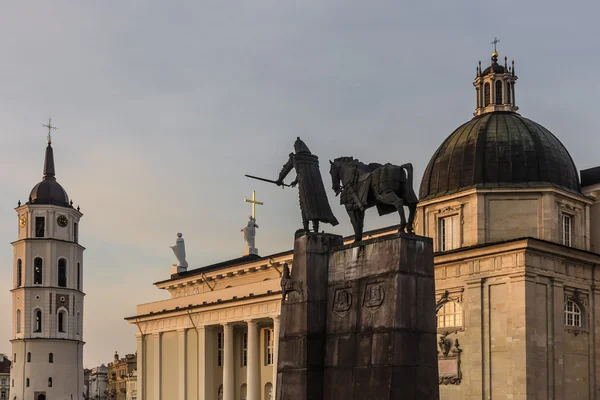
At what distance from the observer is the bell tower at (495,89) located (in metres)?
58.5

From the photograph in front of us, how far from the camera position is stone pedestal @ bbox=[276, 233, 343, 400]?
73.1ft

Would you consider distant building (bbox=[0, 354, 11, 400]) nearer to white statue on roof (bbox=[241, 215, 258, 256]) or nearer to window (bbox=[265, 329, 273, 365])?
white statue on roof (bbox=[241, 215, 258, 256])

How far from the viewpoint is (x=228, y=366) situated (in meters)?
72.8

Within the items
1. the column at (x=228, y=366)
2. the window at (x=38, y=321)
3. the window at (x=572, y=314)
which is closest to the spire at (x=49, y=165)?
the window at (x=38, y=321)

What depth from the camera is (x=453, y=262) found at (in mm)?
54375

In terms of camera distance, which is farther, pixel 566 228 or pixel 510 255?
pixel 566 228

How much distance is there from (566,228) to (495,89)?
Answer: 30.6 ft

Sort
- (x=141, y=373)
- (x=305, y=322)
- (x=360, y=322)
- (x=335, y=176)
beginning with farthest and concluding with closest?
(x=141, y=373) → (x=335, y=176) → (x=305, y=322) → (x=360, y=322)

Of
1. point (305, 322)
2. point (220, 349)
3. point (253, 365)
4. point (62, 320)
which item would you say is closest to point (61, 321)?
point (62, 320)

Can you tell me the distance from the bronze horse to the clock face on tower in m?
98.9

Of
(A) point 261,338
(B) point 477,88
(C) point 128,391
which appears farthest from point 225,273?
(C) point 128,391

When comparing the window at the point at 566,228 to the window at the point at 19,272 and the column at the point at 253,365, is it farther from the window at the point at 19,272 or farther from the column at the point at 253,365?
the window at the point at 19,272

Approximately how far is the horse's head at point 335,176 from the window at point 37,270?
96.6m

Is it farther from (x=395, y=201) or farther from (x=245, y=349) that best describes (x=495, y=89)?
(x=395, y=201)
